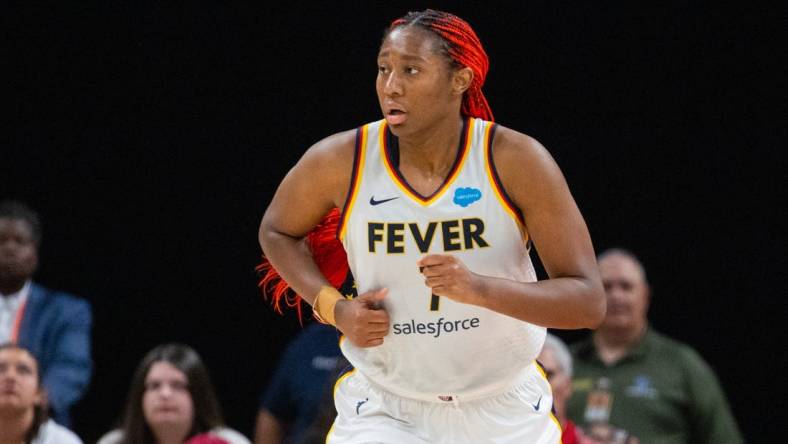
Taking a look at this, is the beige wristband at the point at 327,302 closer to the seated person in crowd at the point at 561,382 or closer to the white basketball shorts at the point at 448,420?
the white basketball shorts at the point at 448,420

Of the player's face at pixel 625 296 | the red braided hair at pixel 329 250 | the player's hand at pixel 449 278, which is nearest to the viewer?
the player's hand at pixel 449 278

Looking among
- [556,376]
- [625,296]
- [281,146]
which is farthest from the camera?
[281,146]

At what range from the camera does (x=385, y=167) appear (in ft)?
13.1

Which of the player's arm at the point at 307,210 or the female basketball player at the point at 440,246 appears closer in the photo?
the female basketball player at the point at 440,246

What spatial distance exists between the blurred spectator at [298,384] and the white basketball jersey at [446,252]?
9.01 feet

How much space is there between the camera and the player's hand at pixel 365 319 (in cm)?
380

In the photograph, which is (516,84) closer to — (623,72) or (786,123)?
(623,72)

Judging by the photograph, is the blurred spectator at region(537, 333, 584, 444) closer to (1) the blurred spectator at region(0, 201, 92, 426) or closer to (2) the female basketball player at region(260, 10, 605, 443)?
(2) the female basketball player at region(260, 10, 605, 443)

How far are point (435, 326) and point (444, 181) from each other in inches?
16.8

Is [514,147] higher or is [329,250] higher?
[514,147]

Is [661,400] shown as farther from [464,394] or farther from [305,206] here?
[305,206]

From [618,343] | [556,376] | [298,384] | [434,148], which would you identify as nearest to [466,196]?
[434,148]

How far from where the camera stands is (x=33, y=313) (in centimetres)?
657

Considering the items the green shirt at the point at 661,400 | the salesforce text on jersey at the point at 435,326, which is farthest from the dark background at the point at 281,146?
the salesforce text on jersey at the point at 435,326
